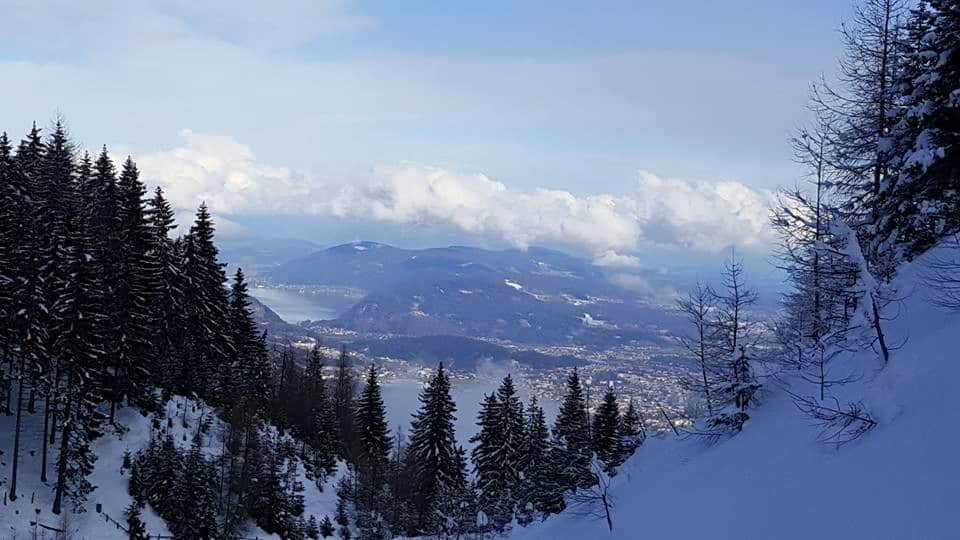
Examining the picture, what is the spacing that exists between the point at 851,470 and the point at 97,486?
39298 mm

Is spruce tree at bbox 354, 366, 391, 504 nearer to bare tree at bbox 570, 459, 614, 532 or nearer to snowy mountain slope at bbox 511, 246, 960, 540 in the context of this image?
bare tree at bbox 570, 459, 614, 532

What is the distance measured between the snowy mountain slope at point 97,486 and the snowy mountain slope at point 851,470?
30163 millimetres

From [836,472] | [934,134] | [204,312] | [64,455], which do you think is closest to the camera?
[836,472]

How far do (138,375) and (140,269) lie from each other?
759 cm

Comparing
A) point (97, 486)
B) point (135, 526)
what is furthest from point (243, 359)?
point (135, 526)

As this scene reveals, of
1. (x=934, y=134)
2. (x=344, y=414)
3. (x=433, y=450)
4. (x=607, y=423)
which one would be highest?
(x=934, y=134)

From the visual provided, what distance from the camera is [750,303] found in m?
21.5

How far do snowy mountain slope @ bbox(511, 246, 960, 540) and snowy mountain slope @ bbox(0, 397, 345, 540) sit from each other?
30.2 meters

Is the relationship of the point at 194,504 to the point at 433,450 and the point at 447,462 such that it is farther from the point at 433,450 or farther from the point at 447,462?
the point at 447,462

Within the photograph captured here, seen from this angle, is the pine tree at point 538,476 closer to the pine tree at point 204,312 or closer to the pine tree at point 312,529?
the pine tree at point 312,529

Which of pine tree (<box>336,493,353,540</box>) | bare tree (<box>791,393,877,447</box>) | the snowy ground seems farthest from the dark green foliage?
bare tree (<box>791,393,877,447</box>)

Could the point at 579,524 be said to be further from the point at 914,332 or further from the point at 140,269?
the point at 140,269

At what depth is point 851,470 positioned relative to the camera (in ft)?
26.5

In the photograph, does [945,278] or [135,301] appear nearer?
[945,278]
